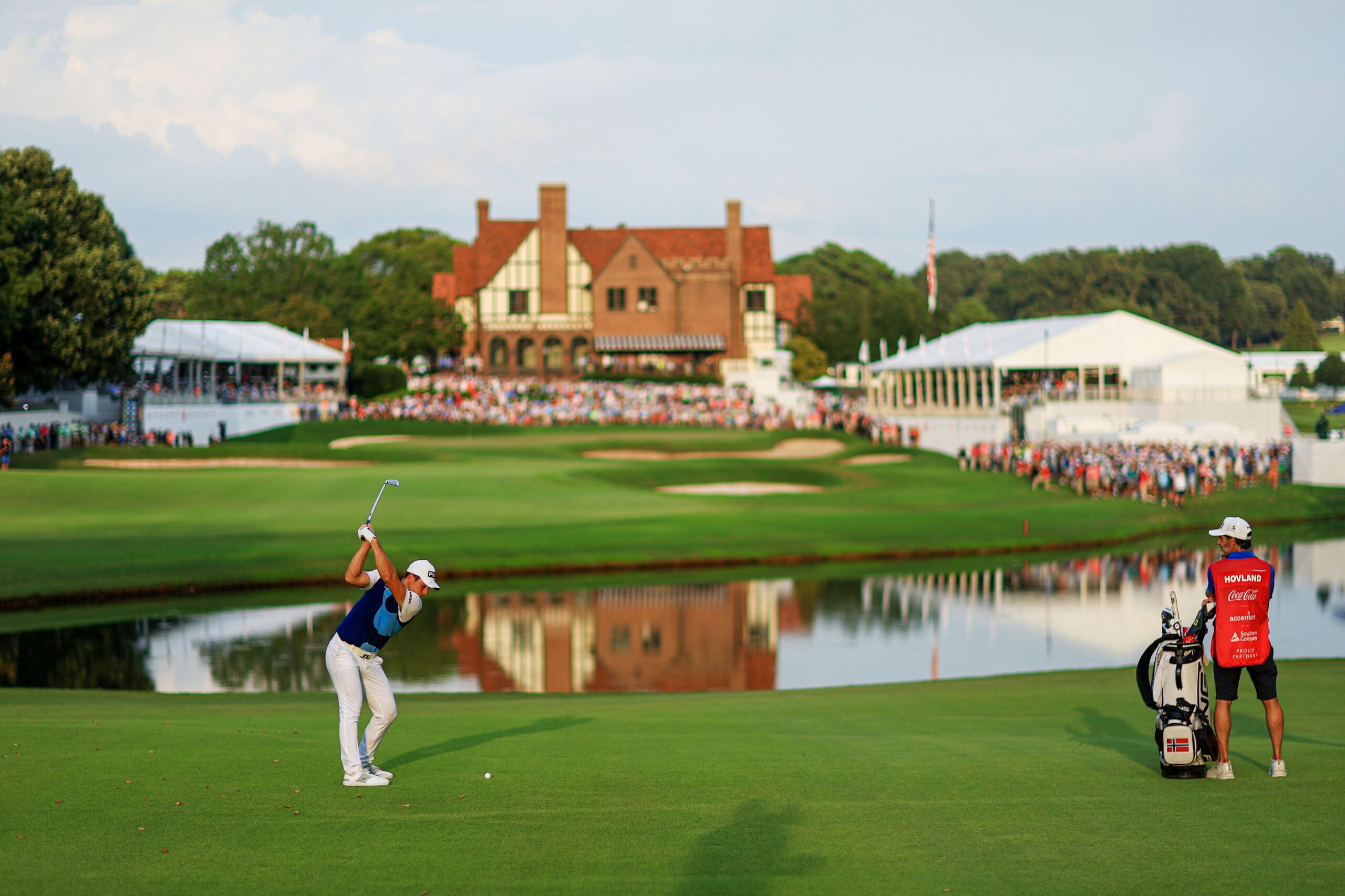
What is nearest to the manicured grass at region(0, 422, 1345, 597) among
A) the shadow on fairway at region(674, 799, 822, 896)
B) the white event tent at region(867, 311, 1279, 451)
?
the white event tent at region(867, 311, 1279, 451)

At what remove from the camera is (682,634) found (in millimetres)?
25266

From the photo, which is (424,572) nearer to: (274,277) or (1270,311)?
(274,277)

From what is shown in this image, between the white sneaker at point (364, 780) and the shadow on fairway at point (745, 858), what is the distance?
2.79 m

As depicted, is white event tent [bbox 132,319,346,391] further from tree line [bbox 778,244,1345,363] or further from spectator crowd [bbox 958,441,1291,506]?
tree line [bbox 778,244,1345,363]

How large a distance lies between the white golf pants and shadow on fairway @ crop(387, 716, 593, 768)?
0.82m

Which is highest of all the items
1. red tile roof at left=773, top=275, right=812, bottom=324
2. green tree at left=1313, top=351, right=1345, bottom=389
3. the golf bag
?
red tile roof at left=773, top=275, right=812, bottom=324

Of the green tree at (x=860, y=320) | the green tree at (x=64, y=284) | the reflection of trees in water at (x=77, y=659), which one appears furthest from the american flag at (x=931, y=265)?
the reflection of trees in water at (x=77, y=659)

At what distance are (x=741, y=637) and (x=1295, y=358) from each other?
113101 millimetres

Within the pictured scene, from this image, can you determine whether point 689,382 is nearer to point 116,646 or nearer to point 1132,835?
point 116,646

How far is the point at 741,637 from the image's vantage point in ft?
81.8

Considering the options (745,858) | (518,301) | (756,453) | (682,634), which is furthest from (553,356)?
(745,858)

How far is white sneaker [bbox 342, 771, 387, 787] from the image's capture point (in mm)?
9734

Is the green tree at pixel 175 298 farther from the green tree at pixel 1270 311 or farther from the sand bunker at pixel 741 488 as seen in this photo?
the green tree at pixel 1270 311

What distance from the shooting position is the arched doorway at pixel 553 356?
9006 cm
